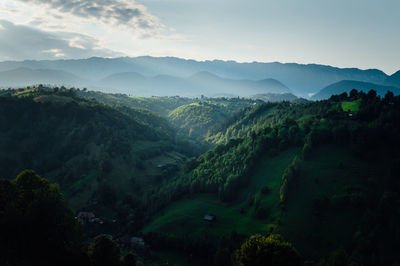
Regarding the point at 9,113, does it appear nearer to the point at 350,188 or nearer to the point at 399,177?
the point at 350,188

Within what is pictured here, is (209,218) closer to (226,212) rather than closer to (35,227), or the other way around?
(226,212)

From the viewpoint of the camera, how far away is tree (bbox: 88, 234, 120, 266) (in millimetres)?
49875

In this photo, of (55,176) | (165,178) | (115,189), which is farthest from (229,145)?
(55,176)

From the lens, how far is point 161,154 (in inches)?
6959

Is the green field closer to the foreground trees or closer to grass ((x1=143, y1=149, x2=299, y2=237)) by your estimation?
grass ((x1=143, y1=149, x2=299, y2=237))

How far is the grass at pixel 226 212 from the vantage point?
8644cm

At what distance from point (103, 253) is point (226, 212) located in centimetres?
5672

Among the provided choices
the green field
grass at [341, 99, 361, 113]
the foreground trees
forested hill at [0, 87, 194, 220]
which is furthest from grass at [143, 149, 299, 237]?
the green field

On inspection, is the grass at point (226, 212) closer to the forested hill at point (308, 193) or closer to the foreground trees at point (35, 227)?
the forested hill at point (308, 193)

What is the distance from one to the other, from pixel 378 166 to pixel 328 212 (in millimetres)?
30036

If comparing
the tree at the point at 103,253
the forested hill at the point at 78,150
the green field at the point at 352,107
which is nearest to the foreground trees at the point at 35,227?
the tree at the point at 103,253

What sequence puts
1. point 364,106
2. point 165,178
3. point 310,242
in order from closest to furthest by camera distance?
1. point 310,242
2. point 364,106
3. point 165,178

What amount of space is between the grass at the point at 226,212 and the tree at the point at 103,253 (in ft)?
130

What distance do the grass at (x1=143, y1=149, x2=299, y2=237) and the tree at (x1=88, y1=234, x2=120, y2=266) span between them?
130 feet
